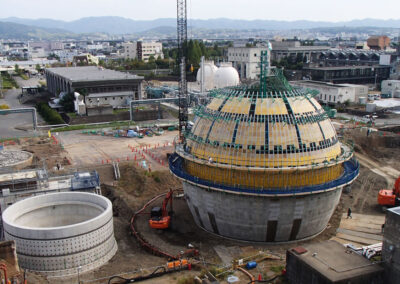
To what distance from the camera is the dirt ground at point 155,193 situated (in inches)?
1410

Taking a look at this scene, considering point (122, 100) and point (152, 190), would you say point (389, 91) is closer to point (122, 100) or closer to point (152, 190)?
point (122, 100)

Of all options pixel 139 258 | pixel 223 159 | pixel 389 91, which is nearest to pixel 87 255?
pixel 139 258

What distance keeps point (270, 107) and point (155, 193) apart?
22080mm

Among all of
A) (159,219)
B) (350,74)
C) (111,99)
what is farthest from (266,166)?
(350,74)

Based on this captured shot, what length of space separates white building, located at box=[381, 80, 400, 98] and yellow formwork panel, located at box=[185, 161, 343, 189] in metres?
89.6

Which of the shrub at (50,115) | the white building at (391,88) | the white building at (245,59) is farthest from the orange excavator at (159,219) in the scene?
the white building at (245,59)

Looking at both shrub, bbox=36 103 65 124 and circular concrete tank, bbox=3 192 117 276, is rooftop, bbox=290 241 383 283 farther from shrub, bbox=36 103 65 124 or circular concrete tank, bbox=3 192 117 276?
shrub, bbox=36 103 65 124

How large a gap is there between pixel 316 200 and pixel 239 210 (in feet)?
24.4

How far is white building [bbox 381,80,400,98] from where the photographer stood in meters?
117

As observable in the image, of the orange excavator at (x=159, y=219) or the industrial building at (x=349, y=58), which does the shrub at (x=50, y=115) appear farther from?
the industrial building at (x=349, y=58)

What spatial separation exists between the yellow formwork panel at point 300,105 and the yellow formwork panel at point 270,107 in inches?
38.6

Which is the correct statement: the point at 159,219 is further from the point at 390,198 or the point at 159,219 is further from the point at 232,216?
the point at 390,198

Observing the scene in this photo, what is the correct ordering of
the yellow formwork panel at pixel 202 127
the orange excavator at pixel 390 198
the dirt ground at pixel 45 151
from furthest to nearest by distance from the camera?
the dirt ground at pixel 45 151 → the orange excavator at pixel 390 198 → the yellow formwork panel at pixel 202 127

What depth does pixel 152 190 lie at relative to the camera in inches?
2167
